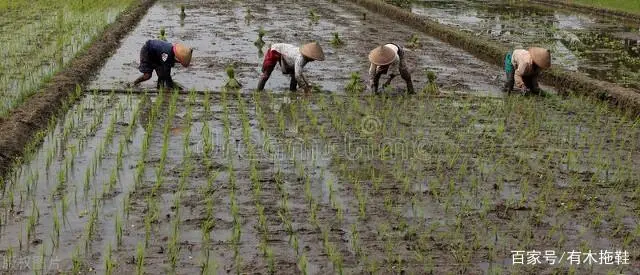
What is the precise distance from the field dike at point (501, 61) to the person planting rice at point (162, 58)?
418cm

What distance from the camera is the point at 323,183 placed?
471 centimetres

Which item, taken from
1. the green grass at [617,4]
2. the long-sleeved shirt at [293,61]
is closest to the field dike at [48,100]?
the long-sleeved shirt at [293,61]

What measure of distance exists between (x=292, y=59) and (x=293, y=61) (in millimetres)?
24

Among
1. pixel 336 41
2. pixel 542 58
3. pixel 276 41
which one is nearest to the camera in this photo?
pixel 542 58

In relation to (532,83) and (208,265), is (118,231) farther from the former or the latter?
(532,83)

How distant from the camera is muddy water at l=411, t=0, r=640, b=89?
969 cm

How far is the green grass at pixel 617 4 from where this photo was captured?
17.0 metres

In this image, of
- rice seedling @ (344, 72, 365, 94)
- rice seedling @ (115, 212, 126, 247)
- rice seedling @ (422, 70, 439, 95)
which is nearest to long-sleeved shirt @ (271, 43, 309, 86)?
rice seedling @ (344, 72, 365, 94)

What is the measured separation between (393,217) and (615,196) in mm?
1514

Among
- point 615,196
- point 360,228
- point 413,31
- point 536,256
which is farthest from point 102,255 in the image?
point 413,31

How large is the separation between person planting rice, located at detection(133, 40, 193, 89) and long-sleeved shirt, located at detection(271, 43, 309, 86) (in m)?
0.91

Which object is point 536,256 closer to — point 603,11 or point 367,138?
point 367,138

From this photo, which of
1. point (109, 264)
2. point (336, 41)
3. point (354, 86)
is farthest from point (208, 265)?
point (336, 41)

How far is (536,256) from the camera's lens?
11.9ft
